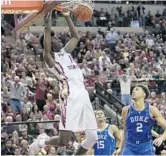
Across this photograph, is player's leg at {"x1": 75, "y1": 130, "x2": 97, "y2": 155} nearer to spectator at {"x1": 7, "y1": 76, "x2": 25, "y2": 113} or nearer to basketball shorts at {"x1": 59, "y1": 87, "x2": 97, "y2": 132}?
basketball shorts at {"x1": 59, "y1": 87, "x2": 97, "y2": 132}

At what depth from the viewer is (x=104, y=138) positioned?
11.4 metres

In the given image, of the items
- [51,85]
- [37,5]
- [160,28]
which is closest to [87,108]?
[37,5]

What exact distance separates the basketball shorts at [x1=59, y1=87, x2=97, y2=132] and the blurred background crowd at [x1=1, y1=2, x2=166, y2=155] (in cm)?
346

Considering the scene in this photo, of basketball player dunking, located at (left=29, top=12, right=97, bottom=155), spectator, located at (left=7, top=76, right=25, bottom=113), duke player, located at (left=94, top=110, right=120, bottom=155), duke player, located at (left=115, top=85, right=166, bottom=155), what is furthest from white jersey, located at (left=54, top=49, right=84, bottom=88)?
spectator, located at (left=7, top=76, right=25, bottom=113)

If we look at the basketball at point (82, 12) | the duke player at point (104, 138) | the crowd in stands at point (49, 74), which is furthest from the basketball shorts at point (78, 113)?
the crowd in stands at point (49, 74)

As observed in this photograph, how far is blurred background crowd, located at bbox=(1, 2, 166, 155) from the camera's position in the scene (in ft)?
48.6

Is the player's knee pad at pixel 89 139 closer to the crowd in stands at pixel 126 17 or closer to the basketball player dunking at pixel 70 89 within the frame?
the basketball player dunking at pixel 70 89

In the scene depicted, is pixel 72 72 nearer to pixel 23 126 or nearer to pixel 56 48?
pixel 56 48

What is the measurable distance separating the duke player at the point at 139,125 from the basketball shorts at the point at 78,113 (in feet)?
3.07

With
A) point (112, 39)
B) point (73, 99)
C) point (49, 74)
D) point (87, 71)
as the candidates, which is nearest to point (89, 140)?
point (73, 99)

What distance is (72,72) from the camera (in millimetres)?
9367

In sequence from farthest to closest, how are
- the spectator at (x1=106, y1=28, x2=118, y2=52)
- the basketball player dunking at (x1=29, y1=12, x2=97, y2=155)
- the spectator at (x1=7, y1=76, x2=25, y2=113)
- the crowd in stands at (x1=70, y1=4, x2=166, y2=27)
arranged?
1. the crowd in stands at (x1=70, y1=4, x2=166, y2=27)
2. the spectator at (x1=106, y1=28, x2=118, y2=52)
3. the spectator at (x1=7, y1=76, x2=25, y2=113)
4. the basketball player dunking at (x1=29, y1=12, x2=97, y2=155)

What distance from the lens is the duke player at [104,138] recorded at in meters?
11.4

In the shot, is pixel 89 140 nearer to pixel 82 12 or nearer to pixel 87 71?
pixel 82 12
